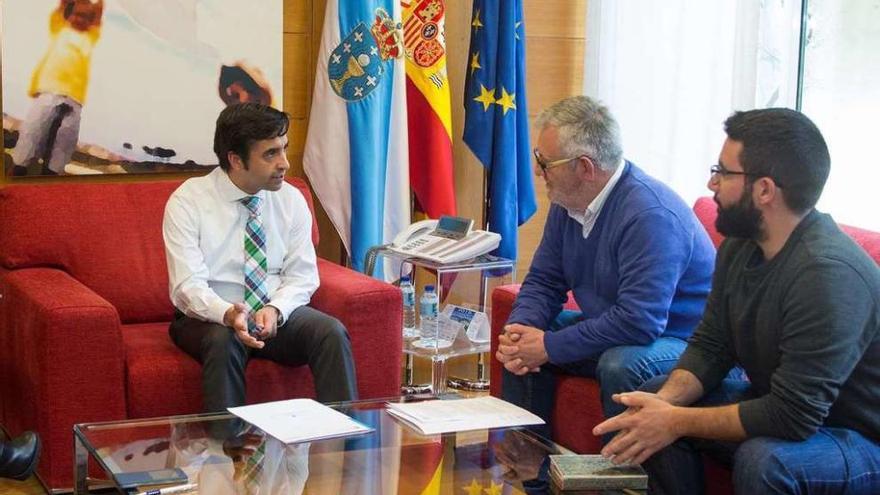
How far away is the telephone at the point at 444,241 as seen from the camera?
14.0ft

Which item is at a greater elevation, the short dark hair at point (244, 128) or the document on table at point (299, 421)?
the short dark hair at point (244, 128)

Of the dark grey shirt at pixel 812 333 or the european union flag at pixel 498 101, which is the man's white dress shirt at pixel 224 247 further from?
the dark grey shirt at pixel 812 333

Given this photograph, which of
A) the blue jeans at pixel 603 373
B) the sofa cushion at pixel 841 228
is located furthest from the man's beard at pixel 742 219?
the blue jeans at pixel 603 373

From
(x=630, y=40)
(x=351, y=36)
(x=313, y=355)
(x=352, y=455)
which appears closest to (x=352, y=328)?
(x=313, y=355)

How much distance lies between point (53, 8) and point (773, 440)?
2754mm

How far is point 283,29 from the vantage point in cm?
460

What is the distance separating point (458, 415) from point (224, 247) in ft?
3.77

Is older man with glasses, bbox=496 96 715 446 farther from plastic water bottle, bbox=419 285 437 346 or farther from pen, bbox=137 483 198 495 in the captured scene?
pen, bbox=137 483 198 495

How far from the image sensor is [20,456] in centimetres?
315

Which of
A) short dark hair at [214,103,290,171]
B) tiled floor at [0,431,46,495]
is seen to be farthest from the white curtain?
tiled floor at [0,431,46,495]

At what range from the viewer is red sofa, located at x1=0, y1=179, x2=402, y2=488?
10.9ft

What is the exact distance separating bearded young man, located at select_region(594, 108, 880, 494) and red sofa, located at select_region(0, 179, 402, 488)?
1.21 m

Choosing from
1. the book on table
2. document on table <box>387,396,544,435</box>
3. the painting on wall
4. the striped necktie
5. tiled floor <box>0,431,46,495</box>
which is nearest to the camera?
the book on table

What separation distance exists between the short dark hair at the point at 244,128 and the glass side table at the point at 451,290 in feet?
2.77
